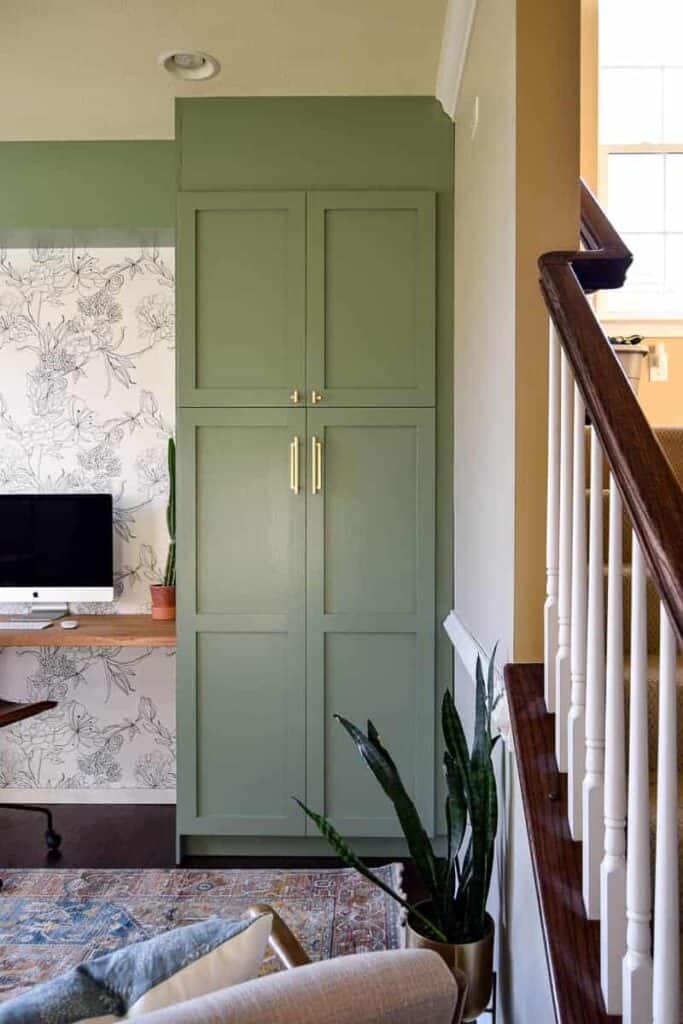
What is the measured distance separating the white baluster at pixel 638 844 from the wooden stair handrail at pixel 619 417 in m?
0.06

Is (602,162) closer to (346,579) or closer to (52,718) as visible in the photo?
(346,579)

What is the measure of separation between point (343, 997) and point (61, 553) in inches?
114

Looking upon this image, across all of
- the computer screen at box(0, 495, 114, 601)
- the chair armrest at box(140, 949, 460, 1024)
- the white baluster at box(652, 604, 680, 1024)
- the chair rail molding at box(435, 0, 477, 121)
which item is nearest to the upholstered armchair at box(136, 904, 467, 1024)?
the chair armrest at box(140, 949, 460, 1024)

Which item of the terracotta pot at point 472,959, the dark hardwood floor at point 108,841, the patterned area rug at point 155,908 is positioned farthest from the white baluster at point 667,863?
the dark hardwood floor at point 108,841

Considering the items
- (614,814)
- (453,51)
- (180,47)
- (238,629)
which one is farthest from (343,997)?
(180,47)

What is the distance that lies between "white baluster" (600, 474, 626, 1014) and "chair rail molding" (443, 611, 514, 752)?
0.45 meters

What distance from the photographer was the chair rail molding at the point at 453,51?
7.34ft

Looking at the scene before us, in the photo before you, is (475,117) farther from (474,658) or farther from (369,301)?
(474,658)

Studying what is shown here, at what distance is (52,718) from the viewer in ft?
11.6

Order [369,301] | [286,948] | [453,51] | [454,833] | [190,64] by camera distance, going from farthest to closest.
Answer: [369,301] < [190,64] < [453,51] < [454,833] < [286,948]

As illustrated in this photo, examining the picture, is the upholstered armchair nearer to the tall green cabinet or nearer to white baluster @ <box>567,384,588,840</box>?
white baluster @ <box>567,384,588,840</box>

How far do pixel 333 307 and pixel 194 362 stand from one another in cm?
52

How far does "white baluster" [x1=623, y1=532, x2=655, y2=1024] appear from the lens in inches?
38.0

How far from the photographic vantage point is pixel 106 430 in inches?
137
